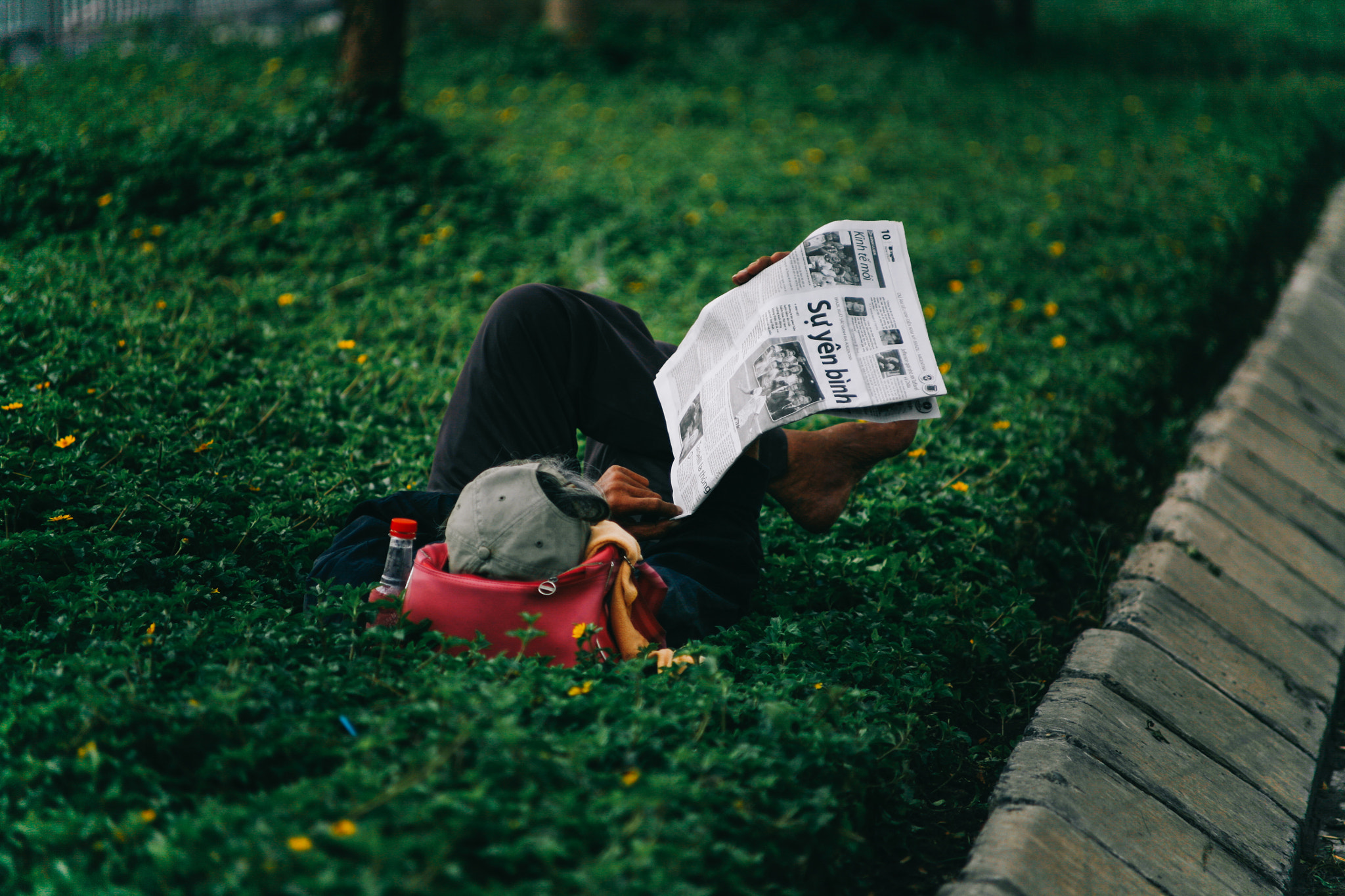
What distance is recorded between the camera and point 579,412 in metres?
2.87

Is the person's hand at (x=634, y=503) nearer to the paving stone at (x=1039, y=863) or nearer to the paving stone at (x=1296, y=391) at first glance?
the paving stone at (x=1039, y=863)

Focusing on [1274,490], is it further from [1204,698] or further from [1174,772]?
[1174,772]

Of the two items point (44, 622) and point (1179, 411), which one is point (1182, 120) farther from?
point (44, 622)

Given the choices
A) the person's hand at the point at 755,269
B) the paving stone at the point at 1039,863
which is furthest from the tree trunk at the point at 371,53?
the paving stone at the point at 1039,863

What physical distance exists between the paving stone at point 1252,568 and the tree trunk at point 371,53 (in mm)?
4527

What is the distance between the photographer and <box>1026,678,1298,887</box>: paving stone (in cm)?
237

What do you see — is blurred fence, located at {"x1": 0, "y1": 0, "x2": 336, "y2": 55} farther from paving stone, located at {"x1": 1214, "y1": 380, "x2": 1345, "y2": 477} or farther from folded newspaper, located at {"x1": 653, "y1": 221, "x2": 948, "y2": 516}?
paving stone, located at {"x1": 1214, "y1": 380, "x2": 1345, "y2": 477}

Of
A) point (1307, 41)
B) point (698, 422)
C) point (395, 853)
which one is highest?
point (1307, 41)

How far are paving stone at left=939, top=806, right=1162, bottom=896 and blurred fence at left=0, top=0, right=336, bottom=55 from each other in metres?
7.44

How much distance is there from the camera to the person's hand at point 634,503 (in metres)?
2.46

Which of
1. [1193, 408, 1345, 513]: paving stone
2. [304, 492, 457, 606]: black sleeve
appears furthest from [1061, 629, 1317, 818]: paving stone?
[304, 492, 457, 606]: black sleeve

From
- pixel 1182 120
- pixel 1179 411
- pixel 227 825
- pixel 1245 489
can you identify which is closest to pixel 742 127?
pixel 1182 120

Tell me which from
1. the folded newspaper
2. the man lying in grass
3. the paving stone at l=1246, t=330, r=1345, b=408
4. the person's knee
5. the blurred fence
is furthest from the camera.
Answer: the blurred fence

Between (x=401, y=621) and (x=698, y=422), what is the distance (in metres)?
0.84
